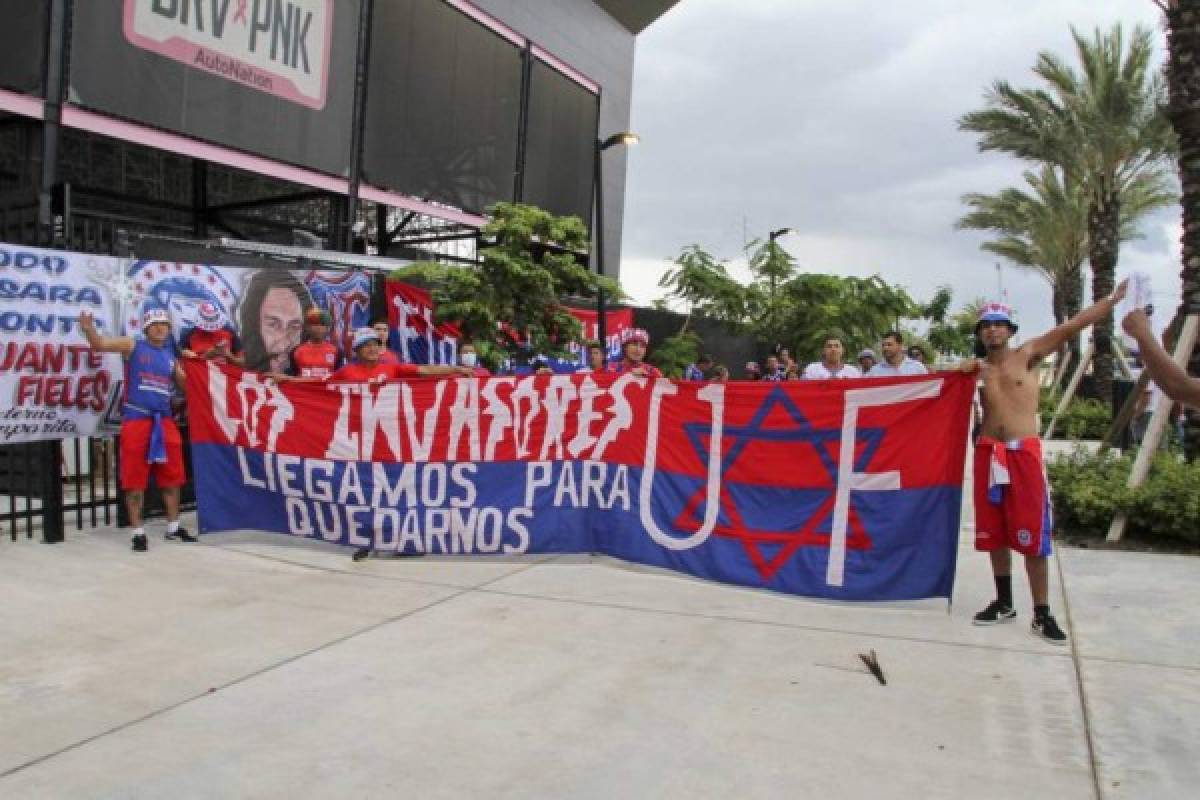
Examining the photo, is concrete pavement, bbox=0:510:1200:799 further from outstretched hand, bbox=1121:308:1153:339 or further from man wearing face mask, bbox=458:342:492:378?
man wearing face mask, bbox=458:342:492:378

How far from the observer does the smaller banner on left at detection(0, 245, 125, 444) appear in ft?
20.2

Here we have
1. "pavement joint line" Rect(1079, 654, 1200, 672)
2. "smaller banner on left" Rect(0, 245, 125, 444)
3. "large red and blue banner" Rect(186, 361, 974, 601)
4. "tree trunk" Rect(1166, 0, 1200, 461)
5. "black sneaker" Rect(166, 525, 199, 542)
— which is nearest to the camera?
"pavement joint line" Rect(1079, 654, 1200, 672)

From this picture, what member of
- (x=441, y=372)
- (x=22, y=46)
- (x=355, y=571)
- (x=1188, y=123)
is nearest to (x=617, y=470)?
(x=355, y=571)

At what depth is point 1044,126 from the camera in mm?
21047

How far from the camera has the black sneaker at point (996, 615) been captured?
482cm

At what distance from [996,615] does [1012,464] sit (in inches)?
33.6

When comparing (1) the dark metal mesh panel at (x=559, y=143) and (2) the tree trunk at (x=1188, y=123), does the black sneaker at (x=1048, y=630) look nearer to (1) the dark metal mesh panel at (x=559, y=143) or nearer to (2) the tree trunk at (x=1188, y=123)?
(2) the tree trunk at (x=1188, y=123)

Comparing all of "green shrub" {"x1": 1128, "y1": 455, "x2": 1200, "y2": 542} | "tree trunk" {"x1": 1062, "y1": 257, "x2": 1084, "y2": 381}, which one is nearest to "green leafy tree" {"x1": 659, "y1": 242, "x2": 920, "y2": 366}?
"green shrub" {"x1": 1128, "y1": 455, "x2": 1200, "y2": 542}

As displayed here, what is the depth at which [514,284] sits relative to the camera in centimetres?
876

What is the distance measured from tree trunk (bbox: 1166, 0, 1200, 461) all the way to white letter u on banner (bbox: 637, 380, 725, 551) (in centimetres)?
535

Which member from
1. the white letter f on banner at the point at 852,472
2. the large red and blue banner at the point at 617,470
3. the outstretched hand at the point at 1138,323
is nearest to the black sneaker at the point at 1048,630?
the large red and blue banner at the point at 617,470

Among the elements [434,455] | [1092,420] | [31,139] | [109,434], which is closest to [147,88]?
[31,139]

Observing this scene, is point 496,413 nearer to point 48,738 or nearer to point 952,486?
point 952,486

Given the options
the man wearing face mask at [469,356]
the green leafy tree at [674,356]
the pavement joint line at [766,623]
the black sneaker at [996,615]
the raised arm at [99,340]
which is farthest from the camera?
the green leafy tree at [674,356]
